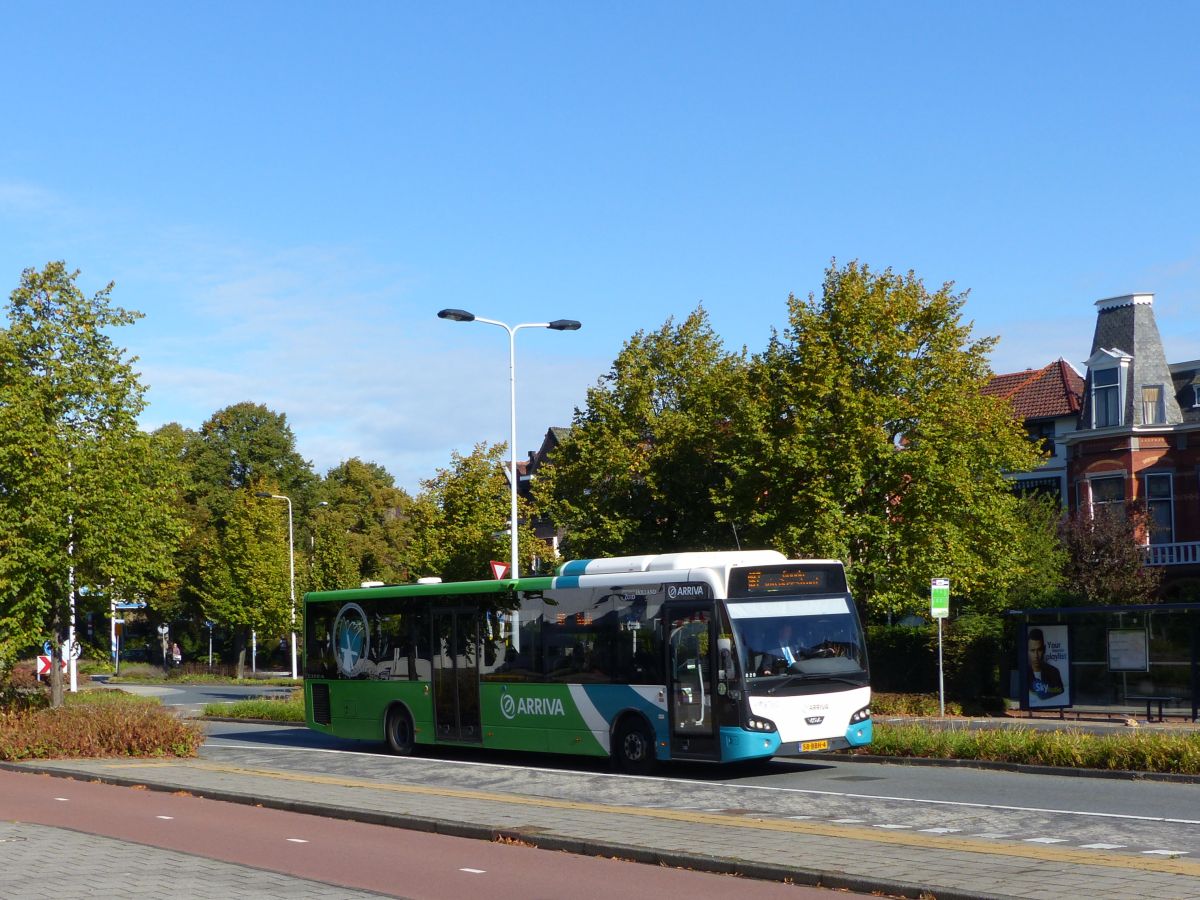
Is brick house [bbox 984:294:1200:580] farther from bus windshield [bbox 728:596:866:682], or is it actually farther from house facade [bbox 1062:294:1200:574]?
bus windshield [bbox 728:596:866:682]

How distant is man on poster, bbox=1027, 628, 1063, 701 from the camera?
31219 mm

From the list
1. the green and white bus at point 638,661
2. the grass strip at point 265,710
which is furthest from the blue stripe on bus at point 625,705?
the grass strip at point 265,710

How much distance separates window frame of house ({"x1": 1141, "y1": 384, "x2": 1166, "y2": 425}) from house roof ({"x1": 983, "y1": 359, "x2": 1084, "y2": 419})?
2737mm

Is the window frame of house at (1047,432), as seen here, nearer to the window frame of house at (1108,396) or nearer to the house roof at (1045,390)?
the house roof at (1045,390)

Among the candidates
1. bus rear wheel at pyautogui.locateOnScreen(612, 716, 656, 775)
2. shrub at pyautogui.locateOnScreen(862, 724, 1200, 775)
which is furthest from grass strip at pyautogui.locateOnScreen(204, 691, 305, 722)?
shrub at pyautogui.locateOnScreen(862, 724, 1200, 775)

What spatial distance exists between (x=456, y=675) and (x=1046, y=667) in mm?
14726

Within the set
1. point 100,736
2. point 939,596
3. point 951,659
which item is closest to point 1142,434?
point 951,659

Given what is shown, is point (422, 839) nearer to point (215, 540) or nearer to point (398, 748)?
point (398, 748)

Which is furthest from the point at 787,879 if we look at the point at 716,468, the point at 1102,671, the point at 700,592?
Answer: the point at 716,468

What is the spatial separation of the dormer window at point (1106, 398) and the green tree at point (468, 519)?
1992 cm

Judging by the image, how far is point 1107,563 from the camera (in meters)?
41.8

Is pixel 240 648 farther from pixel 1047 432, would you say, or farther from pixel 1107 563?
pixel 1107 563

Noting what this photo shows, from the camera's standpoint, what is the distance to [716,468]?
41.5m

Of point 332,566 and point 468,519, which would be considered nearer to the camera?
point 468,519
